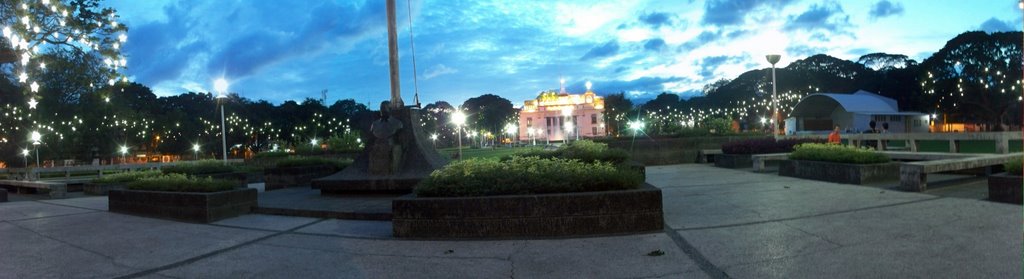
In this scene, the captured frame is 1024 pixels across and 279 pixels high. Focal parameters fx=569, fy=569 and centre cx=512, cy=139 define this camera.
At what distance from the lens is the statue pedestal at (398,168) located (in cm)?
1120

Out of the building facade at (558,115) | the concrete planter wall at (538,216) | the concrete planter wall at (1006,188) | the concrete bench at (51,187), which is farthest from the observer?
the building facade at (558,115)

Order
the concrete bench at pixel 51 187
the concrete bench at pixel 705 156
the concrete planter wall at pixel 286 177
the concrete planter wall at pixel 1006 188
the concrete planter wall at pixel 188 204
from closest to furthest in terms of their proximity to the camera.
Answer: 1. the concrete planter wall at pixel 1006 188
2. the concrete planter wall at pixel 188 204
3. the concrete planter wall at pixel 286 177
4. the concrete bench at pixel 51 187
5. the concrete bench at pixel 705 156

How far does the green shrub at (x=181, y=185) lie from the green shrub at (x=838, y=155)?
1249cm

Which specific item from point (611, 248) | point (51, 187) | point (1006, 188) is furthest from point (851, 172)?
point (51, 187)

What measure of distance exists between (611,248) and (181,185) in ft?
26.6

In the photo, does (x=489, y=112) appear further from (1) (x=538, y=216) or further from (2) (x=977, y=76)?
(1) (x=538, y=216)

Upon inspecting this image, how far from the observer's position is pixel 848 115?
5459 cm

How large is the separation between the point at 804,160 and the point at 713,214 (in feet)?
22.6

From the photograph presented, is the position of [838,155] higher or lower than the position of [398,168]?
lower

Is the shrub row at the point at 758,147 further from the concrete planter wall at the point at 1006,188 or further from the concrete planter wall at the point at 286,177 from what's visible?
the concrete planter wall at the point at 286,177

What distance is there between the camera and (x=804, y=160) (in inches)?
542

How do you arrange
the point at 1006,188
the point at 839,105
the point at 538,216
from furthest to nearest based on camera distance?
1. the point at 839,105
2. the point at 1006,188
3. the point at 538,216

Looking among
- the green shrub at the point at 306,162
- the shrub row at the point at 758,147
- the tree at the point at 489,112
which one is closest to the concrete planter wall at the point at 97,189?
the green shrub at the point at 306,162

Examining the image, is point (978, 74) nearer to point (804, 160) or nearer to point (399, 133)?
point (804, 160)
